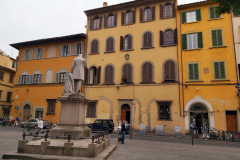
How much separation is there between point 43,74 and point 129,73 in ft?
42.1

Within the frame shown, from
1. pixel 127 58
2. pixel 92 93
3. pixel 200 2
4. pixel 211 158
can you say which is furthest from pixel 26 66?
pixel 211 158

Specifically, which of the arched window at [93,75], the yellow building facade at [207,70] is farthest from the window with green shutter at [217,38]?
the arched window at [93,75]

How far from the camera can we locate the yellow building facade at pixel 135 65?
70.2ft

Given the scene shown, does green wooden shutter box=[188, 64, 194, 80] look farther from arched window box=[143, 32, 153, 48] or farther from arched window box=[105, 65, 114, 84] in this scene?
arched window box=[105, 65, 114, 84]

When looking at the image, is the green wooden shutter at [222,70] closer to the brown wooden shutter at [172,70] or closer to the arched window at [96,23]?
the brown wooden shutter at [172,70]

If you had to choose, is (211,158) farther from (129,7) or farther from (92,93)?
(129,7)

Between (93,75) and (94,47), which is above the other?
(94,47)

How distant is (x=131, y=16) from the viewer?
2480 centimetres

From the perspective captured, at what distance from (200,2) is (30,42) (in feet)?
78.0

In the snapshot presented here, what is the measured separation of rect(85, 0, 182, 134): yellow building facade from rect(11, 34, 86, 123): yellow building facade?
3379mm

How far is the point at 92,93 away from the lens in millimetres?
24469

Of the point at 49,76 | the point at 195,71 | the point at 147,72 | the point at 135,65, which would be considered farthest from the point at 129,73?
the point at 49,76

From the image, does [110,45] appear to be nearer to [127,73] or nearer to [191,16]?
[127,73]

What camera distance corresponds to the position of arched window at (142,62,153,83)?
2236 cm
